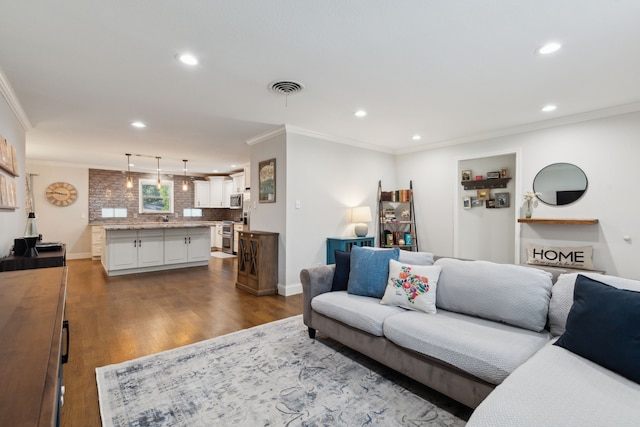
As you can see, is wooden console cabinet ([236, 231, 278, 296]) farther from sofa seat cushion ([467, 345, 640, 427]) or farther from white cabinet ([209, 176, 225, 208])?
white cabinet ([209, 176, 225, 208])

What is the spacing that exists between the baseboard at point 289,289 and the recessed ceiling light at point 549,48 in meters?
3.74

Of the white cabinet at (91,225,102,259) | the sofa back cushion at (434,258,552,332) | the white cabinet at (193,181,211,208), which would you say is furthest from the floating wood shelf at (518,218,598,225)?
the white cabinet at (91,225,102,259)

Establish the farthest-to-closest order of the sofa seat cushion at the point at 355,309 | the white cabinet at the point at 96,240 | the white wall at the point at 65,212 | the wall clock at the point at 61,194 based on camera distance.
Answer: the white cabinet at the point at 96,240
the wall clock at the point at 61,194
the white wall at the point at 65,212
the sofa seat cushion at the point at 355,309

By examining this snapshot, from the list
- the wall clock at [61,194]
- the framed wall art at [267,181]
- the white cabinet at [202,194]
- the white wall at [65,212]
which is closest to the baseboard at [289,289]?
the framed wall art at [267,181]

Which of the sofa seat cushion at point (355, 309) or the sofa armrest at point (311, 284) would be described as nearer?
the sofa seat cushion at point (355, 309)

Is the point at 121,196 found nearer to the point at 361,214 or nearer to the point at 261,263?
the point at 261,263

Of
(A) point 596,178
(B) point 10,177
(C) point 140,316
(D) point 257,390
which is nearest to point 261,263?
(C) point 140,316

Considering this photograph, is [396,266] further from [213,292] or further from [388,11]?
[213,292]

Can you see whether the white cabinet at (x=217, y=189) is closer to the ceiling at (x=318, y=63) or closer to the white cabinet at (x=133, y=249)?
the white cabinet at (x=133, y=249)

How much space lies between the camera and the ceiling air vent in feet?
9.63

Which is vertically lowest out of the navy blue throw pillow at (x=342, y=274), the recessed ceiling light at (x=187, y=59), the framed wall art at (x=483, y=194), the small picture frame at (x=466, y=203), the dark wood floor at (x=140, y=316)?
the dark wood floor at (x=140, y=316)

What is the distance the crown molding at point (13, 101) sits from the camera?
283 cm

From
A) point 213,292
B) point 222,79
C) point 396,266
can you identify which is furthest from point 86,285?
point 396,266

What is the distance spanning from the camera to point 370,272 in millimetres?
2701
